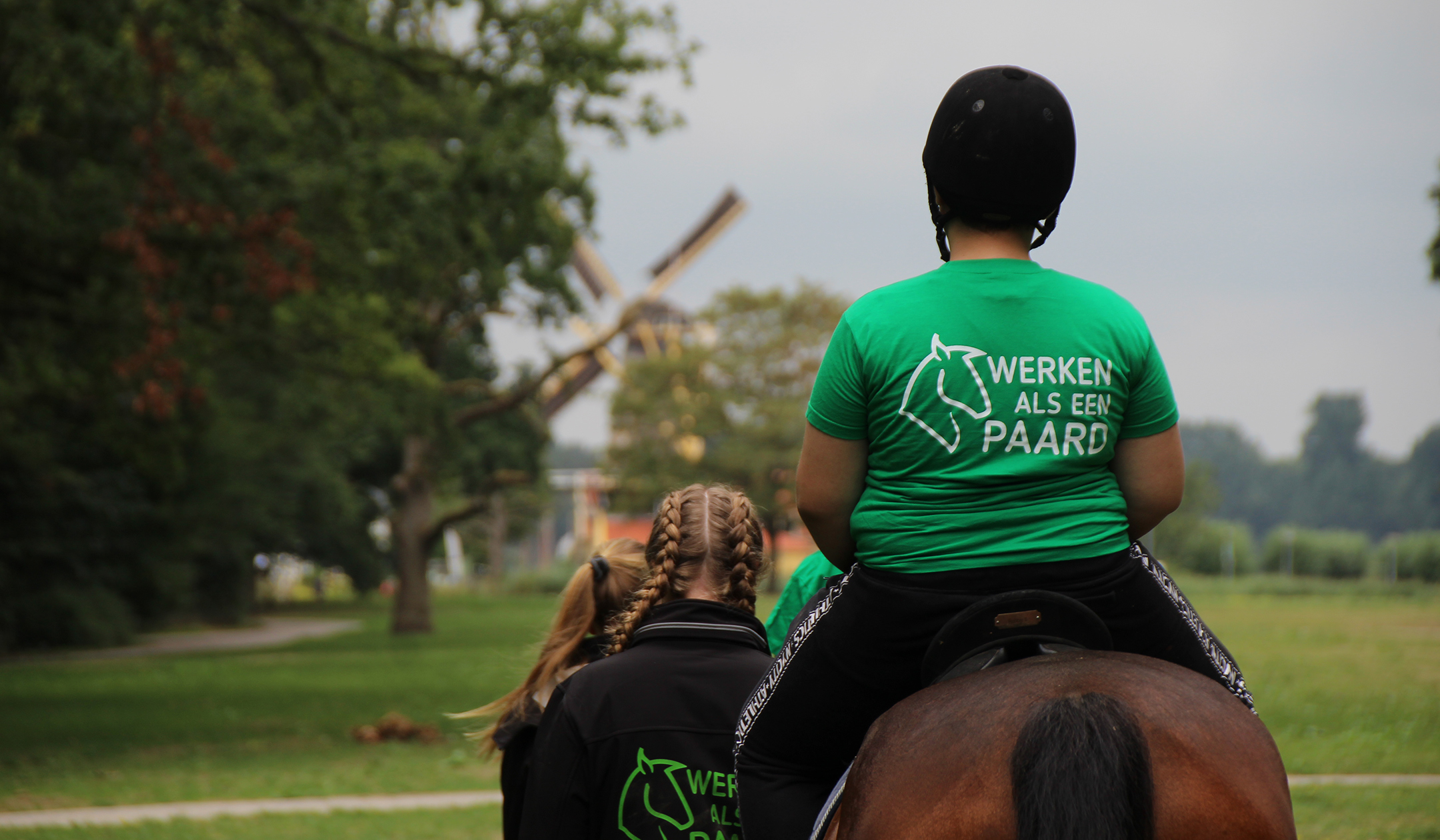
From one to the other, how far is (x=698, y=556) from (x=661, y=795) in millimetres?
606

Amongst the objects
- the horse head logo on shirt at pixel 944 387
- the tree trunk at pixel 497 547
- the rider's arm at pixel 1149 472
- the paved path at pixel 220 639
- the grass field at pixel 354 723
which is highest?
the horse head logo on shirt at pixel 944 387

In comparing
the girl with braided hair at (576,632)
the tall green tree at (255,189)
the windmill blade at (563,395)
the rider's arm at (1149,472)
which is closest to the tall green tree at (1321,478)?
the windmill blade at (563,395)

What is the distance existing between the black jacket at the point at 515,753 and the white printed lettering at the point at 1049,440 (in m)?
1.62

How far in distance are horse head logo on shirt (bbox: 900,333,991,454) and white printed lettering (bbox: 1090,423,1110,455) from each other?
23 centimetres

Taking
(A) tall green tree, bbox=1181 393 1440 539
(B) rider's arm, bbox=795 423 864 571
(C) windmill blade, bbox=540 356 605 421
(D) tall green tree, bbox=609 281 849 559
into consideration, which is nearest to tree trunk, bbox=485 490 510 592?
(C) windmill blade, bbox=540 356 605 421

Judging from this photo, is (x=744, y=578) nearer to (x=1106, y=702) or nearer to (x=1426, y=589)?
(x=1106, y=702)

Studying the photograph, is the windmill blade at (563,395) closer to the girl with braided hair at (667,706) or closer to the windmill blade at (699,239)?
the windmill blade at (699,239)

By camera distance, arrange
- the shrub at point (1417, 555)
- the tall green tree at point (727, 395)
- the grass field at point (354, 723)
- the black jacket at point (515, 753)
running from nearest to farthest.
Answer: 1. the black jacket at point (515, 753)
2. the grass field at point (354, 723)
3. the shrub at point (1417, 555)
4. the tall green tree at point (727, 395)

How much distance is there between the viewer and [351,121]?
15531 mm

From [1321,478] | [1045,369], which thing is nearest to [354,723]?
[1045,369]

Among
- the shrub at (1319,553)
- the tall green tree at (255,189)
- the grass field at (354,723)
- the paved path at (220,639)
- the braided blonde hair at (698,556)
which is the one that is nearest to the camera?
the braided blonde hair at (698,556)

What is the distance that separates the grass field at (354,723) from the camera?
9.81 metres

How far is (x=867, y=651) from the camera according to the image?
2615 millimetres

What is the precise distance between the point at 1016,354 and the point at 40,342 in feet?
46.5
